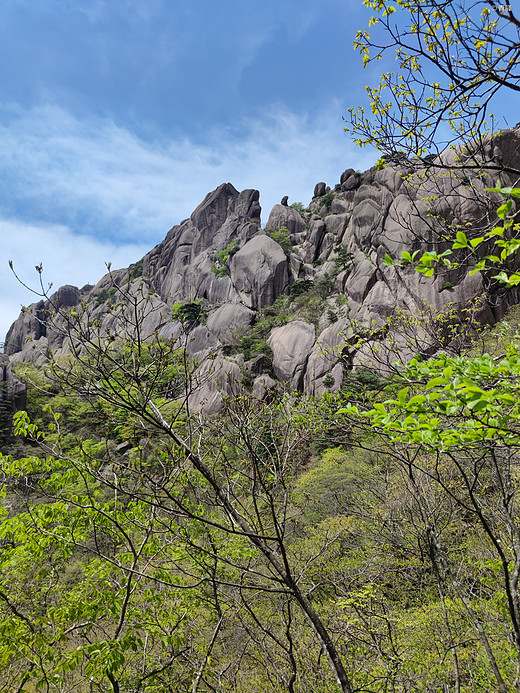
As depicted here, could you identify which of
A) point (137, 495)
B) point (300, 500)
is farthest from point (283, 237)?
point (137, 495)

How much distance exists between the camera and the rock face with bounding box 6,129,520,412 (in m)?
25.8

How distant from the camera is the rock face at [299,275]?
84.5 ft

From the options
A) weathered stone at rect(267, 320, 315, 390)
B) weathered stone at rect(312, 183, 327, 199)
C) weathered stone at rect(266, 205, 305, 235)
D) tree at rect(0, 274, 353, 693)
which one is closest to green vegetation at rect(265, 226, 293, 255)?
weathered stone at rect(266, 205, 305, 235)

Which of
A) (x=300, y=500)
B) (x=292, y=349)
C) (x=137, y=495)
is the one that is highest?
(x=292, y=349)

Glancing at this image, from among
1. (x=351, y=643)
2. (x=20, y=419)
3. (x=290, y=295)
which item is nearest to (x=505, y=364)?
(x=20, y=419)

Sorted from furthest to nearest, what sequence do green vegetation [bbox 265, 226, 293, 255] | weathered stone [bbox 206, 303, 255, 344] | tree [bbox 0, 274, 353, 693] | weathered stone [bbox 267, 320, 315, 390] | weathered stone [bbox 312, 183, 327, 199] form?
weathered stone [bbox 312, 183, 327, 199] → green vegetation [bbox 265, 226, 293, 255] → weathered stone [bbox 206, 303, 255, 344] → weathered stone [bbox 267, 320, 315, 390] → tree [bbox 0, 274, 353, 693]

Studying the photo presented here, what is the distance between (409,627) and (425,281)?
77.2ft

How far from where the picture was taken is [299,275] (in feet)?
130

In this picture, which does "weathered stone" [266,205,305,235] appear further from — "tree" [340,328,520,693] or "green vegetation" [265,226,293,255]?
"tree" [340,328,520,693]

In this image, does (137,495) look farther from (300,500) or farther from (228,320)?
(228,320)

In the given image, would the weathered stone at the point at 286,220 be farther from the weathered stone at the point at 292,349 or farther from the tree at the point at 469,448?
the tree at the point at 469,448

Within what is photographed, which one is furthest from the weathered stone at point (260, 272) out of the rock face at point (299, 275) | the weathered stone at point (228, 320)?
the weathered stone at point (228, 320)

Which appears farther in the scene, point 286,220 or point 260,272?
point 286,220

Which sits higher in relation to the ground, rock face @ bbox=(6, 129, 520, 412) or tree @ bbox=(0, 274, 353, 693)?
rock face @ bbox=(6, 129, 520, 412)
